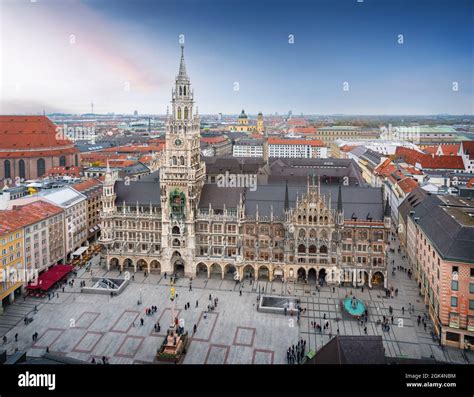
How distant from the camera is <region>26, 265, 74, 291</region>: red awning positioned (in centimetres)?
6600

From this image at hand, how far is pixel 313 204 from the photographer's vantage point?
236 feet

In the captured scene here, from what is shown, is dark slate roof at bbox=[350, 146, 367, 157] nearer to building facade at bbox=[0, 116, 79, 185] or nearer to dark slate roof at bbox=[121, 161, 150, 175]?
dark slate roof at bbox=[121, 161, 150, 175]

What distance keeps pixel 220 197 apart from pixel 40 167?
81144 millimetres

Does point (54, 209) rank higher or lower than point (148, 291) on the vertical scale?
higher

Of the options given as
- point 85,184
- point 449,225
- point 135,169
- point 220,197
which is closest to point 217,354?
point 220,197

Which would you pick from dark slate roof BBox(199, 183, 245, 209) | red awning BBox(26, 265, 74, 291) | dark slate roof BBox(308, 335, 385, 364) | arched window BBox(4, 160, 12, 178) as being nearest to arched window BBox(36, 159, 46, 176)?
arched window BBox(4, 160, 12, 178)

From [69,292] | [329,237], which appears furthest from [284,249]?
[69,292]

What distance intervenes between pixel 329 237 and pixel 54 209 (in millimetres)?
49803

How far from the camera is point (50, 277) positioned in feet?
227

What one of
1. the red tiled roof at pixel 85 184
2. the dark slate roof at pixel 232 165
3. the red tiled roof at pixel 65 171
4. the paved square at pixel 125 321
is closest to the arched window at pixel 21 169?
the red tiled roof at pixel 65 171

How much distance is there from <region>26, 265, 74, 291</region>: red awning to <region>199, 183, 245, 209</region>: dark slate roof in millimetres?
25869

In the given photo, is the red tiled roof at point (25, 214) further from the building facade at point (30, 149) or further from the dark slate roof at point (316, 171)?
the dark slate roof at point (316, 171)

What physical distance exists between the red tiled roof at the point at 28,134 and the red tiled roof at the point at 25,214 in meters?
62.2

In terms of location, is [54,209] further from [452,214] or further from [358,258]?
[452,214]
